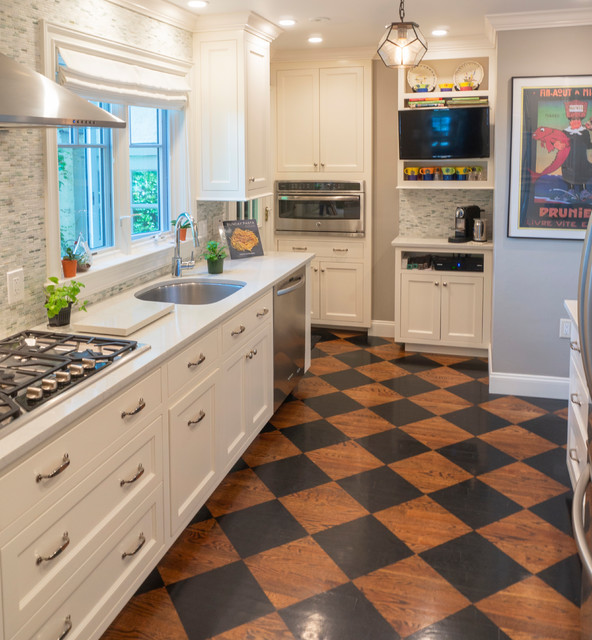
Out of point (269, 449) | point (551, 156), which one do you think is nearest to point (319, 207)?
point (551, 156)

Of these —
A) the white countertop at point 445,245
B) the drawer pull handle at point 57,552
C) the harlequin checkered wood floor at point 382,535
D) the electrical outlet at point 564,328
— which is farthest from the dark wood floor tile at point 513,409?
the drawer pull handle at point 57,552

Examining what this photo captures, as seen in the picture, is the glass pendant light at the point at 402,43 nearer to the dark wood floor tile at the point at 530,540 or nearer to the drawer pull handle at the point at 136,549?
the dark wood floor tile at the point at 530,540

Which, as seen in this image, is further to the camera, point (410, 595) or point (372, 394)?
point (372, 394)

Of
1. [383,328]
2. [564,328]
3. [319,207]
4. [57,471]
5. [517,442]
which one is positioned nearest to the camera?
[57,471]

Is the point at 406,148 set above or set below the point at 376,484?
above

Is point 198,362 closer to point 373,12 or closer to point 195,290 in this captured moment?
point 195,290

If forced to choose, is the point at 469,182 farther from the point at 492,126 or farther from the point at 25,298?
the point at 25,298

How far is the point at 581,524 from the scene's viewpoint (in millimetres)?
1546

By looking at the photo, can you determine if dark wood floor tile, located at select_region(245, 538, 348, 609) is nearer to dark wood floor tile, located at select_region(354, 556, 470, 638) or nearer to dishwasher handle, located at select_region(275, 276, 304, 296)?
dark wood floor tile, located at select_region(354, 556, 470, 638)

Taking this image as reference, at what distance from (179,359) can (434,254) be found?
333 centimetres

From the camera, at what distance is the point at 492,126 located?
5.15m

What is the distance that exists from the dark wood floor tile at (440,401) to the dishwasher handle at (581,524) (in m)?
2.68

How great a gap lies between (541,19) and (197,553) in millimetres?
3565

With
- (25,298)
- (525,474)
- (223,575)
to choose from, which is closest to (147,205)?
(25,298)
